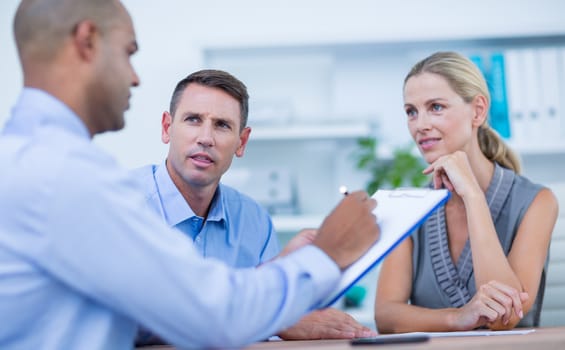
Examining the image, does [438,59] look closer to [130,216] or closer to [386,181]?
[386,181]

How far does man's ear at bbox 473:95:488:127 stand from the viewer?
1905mm

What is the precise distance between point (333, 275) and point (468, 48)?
7.41 ft

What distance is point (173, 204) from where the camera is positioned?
1718 mm

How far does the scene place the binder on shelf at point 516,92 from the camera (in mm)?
2762

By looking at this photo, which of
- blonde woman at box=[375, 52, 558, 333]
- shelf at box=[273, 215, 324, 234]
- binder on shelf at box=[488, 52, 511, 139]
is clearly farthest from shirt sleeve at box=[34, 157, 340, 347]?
binder on shelf at box=[488, 52, 511, 139]

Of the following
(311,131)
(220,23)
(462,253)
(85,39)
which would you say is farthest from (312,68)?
(85,39)

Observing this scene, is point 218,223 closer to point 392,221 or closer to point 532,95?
point 392,221

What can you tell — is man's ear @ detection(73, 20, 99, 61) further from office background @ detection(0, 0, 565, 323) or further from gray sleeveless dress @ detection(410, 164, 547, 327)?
office background @ detection(0, 0, 565, 323)

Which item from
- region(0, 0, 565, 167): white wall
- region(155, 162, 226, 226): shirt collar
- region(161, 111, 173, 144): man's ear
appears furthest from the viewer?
region(0, 0, 565, 167): white wall

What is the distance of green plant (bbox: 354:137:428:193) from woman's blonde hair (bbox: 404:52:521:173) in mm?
790

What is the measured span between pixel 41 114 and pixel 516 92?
7.58ft

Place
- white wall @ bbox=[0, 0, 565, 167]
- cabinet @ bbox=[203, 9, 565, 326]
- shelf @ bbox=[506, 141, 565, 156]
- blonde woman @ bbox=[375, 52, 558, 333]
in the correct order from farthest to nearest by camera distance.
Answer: white wall @ bbox=[0, 0, 565, 167] < cabinet @ bbox=[203, 9, 565, 326] < shelf @ bbox=[506, 141, 565, 156] < blonde woman @ bbox=[375, 52, 558, 333]

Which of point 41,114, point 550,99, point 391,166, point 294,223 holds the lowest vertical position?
point 41,114

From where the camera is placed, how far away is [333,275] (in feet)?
3.10
